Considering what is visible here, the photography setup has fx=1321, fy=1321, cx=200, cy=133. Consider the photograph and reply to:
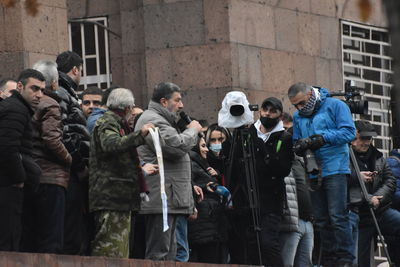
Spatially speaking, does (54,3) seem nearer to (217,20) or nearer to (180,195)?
(217,20)

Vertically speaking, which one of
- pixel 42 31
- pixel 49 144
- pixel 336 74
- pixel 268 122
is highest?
pixel 42 31

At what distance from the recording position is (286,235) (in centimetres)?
1366

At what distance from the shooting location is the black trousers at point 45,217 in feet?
34.8

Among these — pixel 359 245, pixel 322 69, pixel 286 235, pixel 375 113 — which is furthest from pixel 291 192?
pixel 375 113

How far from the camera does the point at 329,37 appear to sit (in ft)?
63.3

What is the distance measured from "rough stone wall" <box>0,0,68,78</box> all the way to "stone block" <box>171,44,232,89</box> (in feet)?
7.78

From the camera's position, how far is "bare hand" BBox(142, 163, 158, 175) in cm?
1133

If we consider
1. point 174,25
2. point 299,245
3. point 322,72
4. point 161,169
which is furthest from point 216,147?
point 322,72

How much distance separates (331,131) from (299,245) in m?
1.66

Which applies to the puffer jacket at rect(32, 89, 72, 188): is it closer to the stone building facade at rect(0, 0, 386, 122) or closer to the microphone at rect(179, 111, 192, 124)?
the microphone at rect(179, 111, 192, 124)

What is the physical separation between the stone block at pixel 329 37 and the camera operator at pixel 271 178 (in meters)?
6.14

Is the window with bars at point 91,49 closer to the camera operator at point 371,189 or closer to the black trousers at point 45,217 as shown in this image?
the camera operator at point 371,189

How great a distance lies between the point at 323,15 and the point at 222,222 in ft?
22.5

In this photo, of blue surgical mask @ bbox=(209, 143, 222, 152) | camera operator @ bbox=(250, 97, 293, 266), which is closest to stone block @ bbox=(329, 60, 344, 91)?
blue surgical mask @ bbox=(209, 143, 222, 152)
